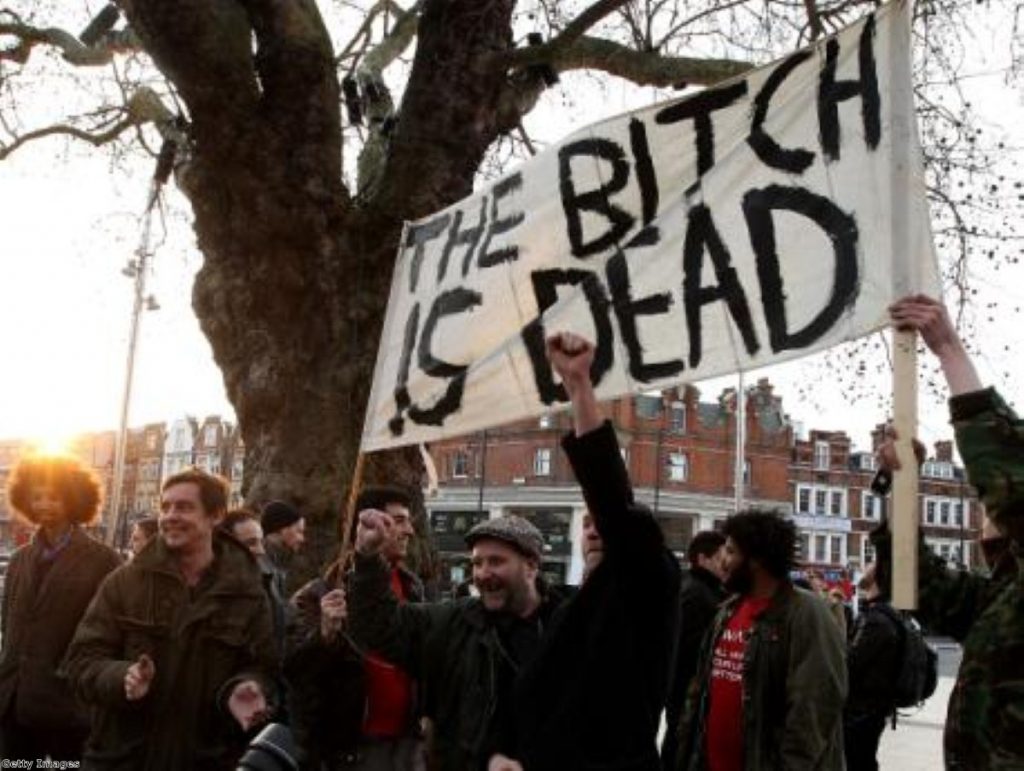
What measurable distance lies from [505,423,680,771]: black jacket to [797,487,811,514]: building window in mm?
69968

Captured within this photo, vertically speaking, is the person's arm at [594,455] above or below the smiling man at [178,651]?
above

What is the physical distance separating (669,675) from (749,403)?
220 ft

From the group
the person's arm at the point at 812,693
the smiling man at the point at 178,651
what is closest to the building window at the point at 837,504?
the person's arm at the point at 812,693

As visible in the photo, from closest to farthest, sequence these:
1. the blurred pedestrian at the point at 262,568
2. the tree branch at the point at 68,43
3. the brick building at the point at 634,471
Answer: the blurred pedestrian at the point at 262,568, the tree branch at the point at 68,43, the brick building at the point at 634,471

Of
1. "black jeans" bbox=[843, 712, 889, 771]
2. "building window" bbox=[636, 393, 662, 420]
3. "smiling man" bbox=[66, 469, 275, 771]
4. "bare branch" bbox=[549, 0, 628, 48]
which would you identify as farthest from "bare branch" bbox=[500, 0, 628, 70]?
"building window" bbox=[636, 393, 662, 420]

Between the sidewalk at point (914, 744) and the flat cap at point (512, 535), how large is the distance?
27.6ft

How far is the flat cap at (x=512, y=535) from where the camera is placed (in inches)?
141

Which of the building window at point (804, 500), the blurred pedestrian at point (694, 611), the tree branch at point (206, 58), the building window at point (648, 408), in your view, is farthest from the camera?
the building window at point (804, 500)

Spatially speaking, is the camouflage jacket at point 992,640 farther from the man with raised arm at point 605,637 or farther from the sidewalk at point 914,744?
the sidewalk at point 914,744

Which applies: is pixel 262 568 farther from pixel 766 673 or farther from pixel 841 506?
pixel 841 506

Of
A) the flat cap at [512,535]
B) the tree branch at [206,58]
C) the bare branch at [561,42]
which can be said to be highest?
the bare branch at [561,42]

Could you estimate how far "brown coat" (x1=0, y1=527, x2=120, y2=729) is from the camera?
5.00 m

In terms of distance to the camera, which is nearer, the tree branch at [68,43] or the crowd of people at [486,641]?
the crowd of people at [486,641]

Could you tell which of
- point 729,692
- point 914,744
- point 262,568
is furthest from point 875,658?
point 914,744
